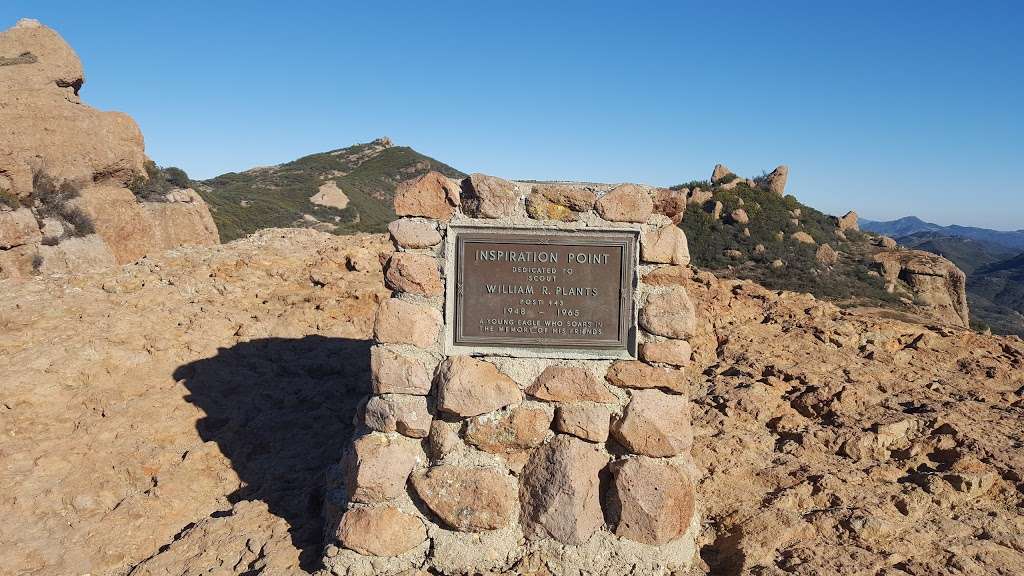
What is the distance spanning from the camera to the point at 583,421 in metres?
3.47

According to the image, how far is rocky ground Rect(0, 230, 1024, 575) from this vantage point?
139 inches

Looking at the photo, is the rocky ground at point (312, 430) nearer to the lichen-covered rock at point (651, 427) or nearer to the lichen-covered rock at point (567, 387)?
the lichen-covered rock at point (651, 427)

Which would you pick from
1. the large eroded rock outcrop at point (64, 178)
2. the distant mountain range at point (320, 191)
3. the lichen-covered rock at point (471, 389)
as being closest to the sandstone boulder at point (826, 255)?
the distant mountain range at point (320, 191)

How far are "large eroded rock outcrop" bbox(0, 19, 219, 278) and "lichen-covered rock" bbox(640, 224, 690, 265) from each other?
9755 mm

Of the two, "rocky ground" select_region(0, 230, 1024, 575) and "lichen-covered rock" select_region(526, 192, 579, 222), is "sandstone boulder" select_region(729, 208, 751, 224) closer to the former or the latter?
"rocky ground" select_region(0, 230, 1024, 575)

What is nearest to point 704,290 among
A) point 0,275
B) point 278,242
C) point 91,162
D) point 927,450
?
point 927,450

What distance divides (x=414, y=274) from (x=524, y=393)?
92cm

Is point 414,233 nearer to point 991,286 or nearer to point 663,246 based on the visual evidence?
point 663,246

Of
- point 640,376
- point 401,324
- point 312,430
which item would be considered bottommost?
point 312,430

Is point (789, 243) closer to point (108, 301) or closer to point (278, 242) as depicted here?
point (278, 242)

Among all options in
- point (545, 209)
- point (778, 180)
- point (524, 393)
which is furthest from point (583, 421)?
point (778, 180)

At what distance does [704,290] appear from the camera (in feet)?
27.1

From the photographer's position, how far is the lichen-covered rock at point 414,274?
11.5 feet

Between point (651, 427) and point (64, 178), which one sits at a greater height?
point (64, 178)
